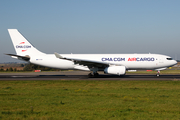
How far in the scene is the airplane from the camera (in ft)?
96.0

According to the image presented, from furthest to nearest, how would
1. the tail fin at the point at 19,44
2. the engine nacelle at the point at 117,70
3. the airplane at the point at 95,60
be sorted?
the tail fin at the point at 19,44 → the airplane at the point at 95,60 → the engine nacelle at the point at 117,70

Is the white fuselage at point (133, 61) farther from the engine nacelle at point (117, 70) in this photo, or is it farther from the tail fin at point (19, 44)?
the tail fin at point (19, 44)

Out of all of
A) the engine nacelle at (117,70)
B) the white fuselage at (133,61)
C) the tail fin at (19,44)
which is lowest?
the engine nacelle at (117,70)

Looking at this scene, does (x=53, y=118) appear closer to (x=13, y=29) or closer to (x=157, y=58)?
(x=157, y=58)

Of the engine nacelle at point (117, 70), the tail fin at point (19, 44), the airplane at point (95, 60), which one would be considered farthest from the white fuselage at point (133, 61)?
the tail fin at point (19, 44)

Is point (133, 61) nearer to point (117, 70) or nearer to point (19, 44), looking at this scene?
point (117, 70)

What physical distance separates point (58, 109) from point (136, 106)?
3838mm

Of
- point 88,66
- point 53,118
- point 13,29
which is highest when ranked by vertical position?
point 13,29

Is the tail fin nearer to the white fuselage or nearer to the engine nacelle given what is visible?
the white fuselage

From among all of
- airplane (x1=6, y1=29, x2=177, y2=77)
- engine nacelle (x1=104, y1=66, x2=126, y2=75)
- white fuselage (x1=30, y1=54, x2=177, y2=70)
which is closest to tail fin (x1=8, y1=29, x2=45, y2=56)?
airplane (x1=6, y1=29, x2=177, y2=77)

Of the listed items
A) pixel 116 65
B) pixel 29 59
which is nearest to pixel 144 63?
pixel 116 65

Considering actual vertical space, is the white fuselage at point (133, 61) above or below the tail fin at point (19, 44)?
below

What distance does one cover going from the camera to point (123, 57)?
30688 mm

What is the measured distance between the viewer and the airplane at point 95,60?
29247mm
